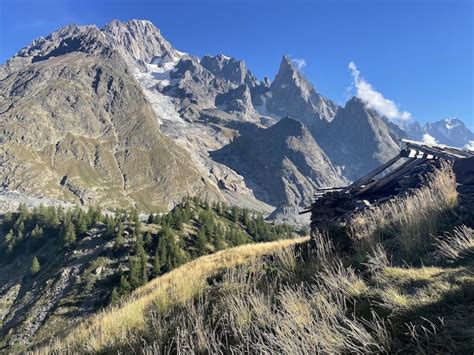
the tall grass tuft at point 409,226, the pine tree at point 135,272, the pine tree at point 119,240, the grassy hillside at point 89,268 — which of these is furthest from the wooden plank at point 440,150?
the pine tree at point 119,240

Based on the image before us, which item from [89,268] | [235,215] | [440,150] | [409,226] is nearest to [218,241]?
[89,268]

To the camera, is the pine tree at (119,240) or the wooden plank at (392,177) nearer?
the wooden plank at (392,177)

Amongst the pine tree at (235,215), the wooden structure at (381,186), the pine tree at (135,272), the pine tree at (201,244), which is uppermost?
the pine tree at (235,215)

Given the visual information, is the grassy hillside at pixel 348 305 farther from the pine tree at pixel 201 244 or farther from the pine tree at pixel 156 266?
the pine tree at pixel 201 244

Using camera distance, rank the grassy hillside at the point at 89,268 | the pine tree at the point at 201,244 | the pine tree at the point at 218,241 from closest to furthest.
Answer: the grassy hillside at the point at 89,268 → the pine tree at the point at 201,244 → the pine tree at the point at 218,241

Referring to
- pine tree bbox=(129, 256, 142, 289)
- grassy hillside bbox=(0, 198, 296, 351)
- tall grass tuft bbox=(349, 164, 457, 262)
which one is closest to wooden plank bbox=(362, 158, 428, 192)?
tall grass tuft bbox=(349, 164, 457, 262)

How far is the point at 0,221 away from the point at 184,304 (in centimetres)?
16573

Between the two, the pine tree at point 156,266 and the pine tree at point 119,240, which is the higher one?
the pine tree at point 119,240

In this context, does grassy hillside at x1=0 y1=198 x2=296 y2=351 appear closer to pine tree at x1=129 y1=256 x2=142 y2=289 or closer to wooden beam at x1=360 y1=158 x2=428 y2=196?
pine tree at x1=129 y1=256 x2=142 y2=289

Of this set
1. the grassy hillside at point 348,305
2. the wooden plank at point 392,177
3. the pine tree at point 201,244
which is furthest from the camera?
the pine tree at point 201,244

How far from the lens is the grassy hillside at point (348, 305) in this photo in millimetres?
4242

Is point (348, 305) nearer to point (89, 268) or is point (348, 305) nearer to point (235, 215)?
point (89, 268)

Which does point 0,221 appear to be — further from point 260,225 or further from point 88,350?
point 88,350

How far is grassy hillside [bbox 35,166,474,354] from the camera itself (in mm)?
4242
